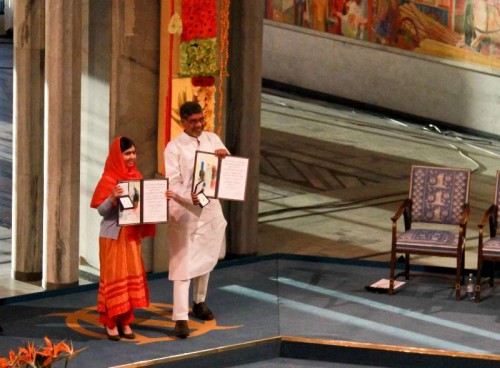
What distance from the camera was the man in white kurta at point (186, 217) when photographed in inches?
328

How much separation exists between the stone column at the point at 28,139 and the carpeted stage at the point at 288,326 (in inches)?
25.8

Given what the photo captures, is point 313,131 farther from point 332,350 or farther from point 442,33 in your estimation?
point 332,350

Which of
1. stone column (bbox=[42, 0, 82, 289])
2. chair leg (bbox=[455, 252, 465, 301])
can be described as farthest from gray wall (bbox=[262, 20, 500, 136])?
stone column (bbox=[42, 0, 82, 289])

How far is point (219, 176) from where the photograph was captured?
8336mm

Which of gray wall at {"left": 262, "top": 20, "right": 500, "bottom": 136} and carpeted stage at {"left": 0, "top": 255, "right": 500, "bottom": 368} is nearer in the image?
carpeted stage at {"left": 0, "top": 255, "right": 500, "bottom": 368}

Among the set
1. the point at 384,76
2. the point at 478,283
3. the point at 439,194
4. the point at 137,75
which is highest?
the point at 384,76

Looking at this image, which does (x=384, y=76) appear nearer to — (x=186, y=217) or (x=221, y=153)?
(x=221, y=153)

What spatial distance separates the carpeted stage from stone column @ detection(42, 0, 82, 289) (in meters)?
0.29

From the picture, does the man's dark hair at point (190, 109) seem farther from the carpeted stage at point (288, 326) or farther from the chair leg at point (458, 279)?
the chair leg at point (458, 279)

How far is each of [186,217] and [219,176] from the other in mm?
341

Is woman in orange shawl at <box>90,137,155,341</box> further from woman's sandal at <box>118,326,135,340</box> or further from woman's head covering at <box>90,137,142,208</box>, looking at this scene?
woman's sandal at <box>118,326,135,340</box>

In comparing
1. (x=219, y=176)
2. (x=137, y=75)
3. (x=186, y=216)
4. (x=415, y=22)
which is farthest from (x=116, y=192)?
(x=415, y=22)

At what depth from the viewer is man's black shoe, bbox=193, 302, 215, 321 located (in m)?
8.73

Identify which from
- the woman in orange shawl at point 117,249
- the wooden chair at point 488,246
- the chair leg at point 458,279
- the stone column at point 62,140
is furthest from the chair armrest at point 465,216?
the stone column at point 62,140
